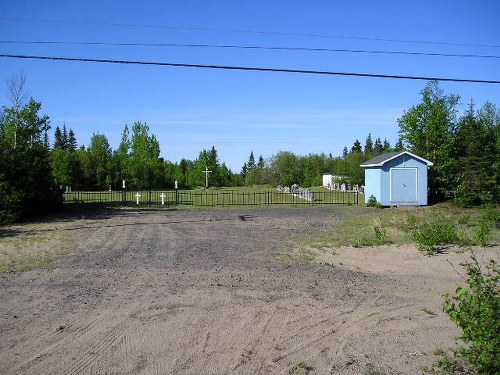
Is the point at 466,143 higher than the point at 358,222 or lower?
higher

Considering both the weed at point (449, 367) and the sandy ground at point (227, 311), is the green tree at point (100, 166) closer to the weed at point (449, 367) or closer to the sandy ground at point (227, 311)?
the sandy ground at point (227, 311)

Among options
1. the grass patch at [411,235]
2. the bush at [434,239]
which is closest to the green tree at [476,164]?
the grass patch at [411,235]

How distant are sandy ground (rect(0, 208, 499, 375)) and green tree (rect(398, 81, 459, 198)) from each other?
19.0 metres

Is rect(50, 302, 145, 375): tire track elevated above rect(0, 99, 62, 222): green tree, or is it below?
below

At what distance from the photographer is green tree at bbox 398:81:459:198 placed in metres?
27.8

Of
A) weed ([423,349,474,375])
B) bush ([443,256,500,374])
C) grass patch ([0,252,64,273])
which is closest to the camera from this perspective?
bush ([443,256,500,374])

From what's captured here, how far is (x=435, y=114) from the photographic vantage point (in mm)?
28609

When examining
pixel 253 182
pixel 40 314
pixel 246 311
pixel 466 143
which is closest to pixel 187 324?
pixel 246 311

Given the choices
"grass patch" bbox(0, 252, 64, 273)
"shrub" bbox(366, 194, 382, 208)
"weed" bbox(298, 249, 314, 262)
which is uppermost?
"shrub" bbox(366, 194, 382, 208)

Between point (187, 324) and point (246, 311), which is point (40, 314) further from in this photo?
point (246, 311)

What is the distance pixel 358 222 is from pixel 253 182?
5724 cm

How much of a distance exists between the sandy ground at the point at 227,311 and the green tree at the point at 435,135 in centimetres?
1895

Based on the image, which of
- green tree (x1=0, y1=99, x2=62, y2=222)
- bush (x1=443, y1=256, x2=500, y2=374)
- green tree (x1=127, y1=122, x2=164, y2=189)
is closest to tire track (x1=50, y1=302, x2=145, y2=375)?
bush (x1=443, y1=256, x2=500, y2=374)

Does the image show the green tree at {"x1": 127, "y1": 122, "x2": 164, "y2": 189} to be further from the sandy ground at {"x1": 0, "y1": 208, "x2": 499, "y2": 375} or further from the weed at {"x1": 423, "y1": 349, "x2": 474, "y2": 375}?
the weed at {"x1": 423, "y1": 349, "x2": 474, "y2": 375}
